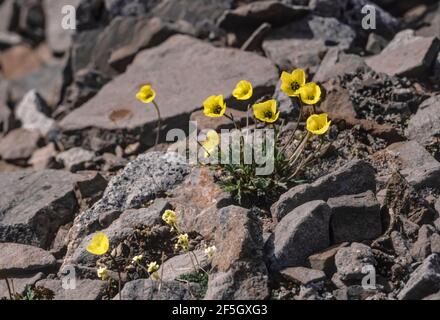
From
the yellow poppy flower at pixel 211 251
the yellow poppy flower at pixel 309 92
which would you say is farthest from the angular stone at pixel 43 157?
the yellow poppy flower at pixel 309 92

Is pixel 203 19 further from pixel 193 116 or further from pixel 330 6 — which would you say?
pixel 193 116

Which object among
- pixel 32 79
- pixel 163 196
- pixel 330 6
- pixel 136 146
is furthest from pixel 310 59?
pixel 32 79

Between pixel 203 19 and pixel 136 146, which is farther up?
pixel 203 19

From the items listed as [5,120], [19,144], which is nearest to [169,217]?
[19,144]

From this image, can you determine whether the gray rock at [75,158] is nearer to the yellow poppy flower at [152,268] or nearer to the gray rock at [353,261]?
the yellow poppy flower at [152,268]

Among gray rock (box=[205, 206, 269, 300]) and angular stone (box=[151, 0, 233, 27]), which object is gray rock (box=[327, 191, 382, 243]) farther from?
angular stone (box=[151, 0, 233, 27])

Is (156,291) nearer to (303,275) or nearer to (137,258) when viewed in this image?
(137,258)

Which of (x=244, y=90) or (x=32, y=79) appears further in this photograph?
Answer: (x=32, y=79)
